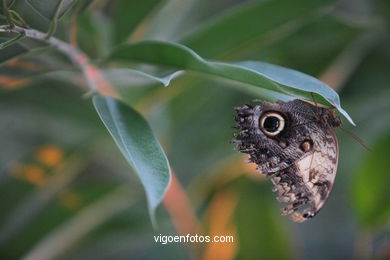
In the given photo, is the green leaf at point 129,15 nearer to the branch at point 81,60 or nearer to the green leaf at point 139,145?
the branch at point 81,60

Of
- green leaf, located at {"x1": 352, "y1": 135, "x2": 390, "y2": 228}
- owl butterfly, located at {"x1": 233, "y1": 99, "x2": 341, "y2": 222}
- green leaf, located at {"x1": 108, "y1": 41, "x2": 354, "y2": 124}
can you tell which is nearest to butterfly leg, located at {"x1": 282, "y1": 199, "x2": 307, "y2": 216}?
owl butterfly, located at {"x1": 233, "y1": 99, "x2": 341, "y2": 222}

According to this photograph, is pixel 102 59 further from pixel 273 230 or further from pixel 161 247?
pixel 161 247

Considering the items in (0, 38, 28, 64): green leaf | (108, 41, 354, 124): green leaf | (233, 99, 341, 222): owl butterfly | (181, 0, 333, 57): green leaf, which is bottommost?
(233, 99, 341, 222): owl butterfly

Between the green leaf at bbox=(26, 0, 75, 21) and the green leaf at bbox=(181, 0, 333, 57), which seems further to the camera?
the green leaf at bbox=(181, 0, 333, 57)

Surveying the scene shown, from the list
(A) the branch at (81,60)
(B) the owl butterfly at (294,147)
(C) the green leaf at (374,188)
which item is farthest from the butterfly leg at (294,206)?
(C) the green leaf at (374,188)

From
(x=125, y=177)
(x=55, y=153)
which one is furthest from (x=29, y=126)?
(x=125, y=177)

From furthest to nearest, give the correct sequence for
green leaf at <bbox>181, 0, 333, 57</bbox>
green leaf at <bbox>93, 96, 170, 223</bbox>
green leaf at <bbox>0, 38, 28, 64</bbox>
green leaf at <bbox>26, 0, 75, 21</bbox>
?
1. green leaf at <bbox>181, 0, 333, 57</bbox>
2. green leaf at <bbox>0, 38, 28, 64</bbox>
3. green leaf at <bbox>26, 0, 75, 21</bbox>
4. green leaf at <bbox>93, 96, 170, 223</bbox>

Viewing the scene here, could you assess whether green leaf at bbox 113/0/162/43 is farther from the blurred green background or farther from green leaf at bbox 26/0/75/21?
green leaf at bbox 26/0/75/21

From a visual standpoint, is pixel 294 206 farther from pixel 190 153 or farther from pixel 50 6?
pixel 190 153
